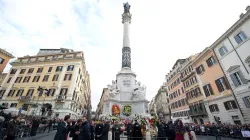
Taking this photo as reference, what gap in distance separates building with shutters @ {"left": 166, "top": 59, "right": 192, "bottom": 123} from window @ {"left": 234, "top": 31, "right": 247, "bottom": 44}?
1584cm

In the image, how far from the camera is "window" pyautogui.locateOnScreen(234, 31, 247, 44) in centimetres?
1773

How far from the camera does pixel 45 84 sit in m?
32.2

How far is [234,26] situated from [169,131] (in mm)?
19363

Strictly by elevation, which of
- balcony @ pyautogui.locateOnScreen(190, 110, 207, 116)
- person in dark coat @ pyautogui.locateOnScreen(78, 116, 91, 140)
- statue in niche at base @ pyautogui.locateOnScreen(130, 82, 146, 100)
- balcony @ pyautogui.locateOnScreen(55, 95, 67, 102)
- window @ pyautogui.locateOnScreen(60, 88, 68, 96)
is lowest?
person in dark coat @ pyautogui.locateOnScreen(78, 116, 91, 140)

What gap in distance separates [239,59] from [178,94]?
2070 centimetres

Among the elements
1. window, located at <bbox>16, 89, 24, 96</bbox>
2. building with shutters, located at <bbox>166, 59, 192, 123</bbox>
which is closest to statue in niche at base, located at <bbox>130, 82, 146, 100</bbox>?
building with shutters, located at <bbox>166, 59, 192, 123</bbox>

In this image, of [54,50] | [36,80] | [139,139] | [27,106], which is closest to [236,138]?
[139,139]

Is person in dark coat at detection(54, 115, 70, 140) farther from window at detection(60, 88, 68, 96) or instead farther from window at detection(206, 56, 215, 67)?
window at detection(60, 88, 68, 96)

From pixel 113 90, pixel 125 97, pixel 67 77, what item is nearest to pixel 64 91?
pixel 67 77

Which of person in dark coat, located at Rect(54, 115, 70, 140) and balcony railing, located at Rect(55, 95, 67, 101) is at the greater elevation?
balcony railing, located at Rect(55, 95, 67, 101)

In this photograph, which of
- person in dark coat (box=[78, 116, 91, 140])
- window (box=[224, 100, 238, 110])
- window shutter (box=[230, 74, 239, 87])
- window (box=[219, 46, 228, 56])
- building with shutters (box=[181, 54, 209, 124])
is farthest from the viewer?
building with shutters (box=[181, 54, 209, 124])

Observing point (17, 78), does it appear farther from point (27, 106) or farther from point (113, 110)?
point (113, 110)

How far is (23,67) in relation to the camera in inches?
1430

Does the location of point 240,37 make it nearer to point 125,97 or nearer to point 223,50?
point 223,50
